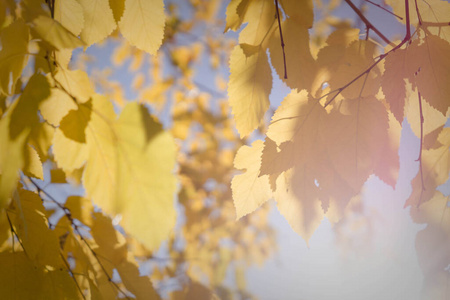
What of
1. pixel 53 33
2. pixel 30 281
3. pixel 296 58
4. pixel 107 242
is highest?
pixel 296 58

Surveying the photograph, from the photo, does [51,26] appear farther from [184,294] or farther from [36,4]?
[184,294]

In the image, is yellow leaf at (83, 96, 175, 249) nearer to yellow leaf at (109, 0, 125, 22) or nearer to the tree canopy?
the tree canopy

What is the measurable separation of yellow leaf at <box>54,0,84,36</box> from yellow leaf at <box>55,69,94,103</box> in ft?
0.20

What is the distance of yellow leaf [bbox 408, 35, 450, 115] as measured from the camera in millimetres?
380

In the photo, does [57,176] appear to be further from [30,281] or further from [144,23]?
[144,23]

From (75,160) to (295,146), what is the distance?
32cm

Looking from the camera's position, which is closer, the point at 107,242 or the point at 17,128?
the point at 17,128

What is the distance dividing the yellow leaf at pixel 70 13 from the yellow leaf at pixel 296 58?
28cm

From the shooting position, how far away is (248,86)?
1.49 ft

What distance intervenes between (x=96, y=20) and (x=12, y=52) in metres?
0.14

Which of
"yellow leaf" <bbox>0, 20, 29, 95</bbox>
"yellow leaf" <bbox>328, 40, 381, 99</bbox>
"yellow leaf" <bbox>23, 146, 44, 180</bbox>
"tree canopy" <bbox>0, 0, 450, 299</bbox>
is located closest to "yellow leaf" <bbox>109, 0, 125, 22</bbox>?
"tree canopy" <bbox>0, 0, 450, 299</bbox>

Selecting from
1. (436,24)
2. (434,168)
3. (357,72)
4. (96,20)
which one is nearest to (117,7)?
(96,20)

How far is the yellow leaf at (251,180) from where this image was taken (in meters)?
0.50

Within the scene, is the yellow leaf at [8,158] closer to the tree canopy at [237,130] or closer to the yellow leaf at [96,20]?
the tree canopy at [237,130]
